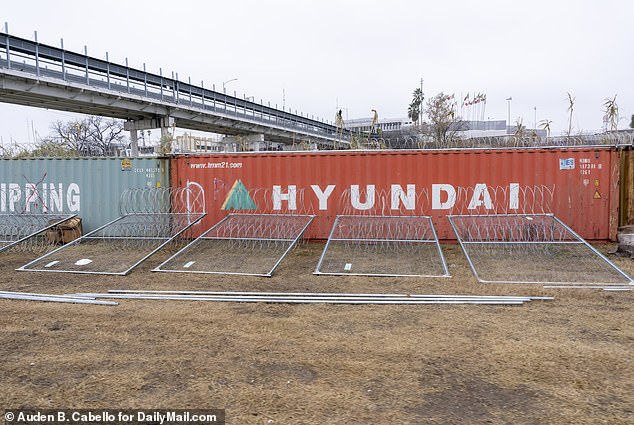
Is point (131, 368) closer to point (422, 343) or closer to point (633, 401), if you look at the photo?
point (422, 343)

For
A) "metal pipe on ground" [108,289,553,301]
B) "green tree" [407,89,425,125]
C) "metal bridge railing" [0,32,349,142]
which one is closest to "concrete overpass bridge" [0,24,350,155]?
"metal bridge railing" [0,32,349,142]

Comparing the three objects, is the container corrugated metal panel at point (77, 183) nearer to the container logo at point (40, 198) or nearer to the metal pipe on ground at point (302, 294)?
the container logo at point (40, 198)

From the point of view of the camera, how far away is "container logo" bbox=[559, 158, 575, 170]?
11.8m

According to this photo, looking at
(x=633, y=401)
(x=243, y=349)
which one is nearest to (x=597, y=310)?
(x=633, y=401)

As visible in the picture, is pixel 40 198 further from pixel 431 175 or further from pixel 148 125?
pixel 148 125

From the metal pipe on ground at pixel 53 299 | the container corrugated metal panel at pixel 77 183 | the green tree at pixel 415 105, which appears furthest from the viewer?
the green tree at pixel 415 105

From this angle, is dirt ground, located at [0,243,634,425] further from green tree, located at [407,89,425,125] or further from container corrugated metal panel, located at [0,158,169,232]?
green tree, located at [407,89,425,125]

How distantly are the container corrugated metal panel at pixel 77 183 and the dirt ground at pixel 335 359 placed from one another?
6710 mm

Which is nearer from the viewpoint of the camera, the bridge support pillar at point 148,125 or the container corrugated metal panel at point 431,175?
the container corrugated metal panel at point 431,175

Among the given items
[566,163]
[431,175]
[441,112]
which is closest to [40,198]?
[431,175]

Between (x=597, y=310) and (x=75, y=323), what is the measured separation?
7.07 metres

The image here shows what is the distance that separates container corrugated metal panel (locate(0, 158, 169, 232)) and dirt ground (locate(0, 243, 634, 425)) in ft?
22.0

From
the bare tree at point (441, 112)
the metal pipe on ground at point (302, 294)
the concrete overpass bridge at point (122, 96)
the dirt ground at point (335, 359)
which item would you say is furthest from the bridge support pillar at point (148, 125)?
the dirt ground at point (335, 359)

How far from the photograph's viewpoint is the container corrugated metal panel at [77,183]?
13523mm
